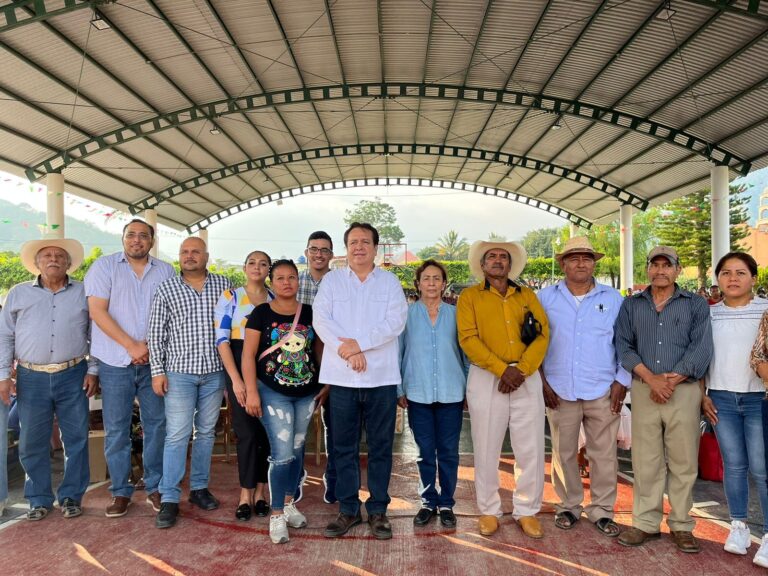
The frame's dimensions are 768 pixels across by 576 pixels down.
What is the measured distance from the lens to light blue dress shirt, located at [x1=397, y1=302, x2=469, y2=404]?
308 cm

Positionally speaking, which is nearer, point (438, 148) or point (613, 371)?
point (613, 371)

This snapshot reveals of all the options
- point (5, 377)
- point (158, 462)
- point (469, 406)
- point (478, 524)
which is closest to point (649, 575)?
point (478, 524)

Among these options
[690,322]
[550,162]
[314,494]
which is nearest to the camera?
[690,322]

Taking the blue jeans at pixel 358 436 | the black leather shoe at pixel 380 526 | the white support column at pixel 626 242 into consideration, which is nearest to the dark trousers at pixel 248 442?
the blue jeans at pixel 358 436

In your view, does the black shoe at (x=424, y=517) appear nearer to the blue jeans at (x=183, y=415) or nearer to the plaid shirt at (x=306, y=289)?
the blue jeans at (x=183, y=415)

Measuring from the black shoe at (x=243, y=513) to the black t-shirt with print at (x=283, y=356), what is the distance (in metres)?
0.83

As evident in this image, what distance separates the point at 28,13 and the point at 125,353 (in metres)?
9.31

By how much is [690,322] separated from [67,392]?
3.61 m

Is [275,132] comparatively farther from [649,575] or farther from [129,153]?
[649,575]

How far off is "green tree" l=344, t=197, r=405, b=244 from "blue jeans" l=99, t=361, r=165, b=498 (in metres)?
73.8

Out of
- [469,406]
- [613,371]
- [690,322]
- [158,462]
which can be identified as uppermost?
[690,322]

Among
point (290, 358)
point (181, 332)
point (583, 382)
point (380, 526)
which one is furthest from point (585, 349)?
point (181, 332)

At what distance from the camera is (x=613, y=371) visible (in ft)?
10.2

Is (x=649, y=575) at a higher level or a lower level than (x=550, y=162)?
lower
